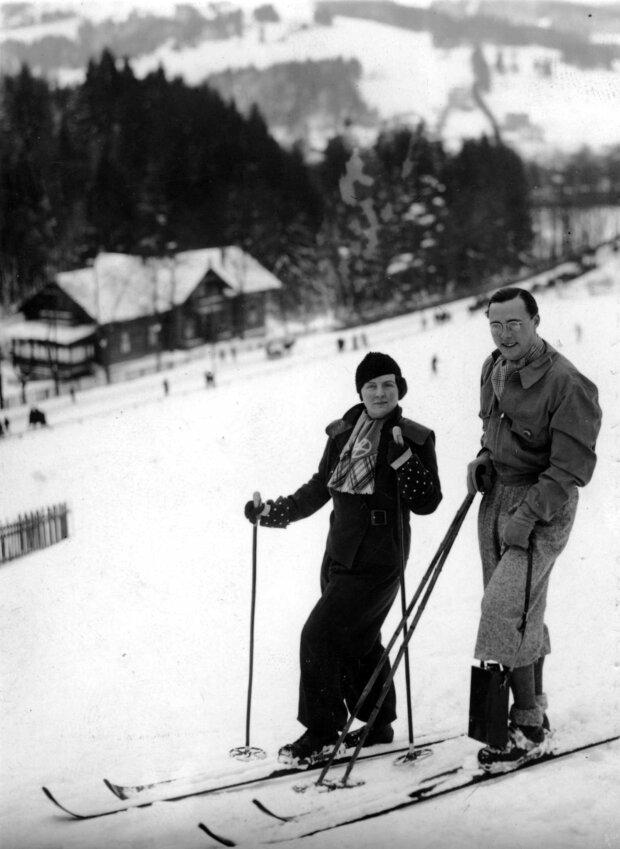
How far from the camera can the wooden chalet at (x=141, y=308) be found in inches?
159

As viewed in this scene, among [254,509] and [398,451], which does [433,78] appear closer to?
[398,451]

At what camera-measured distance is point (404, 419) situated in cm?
→ 333

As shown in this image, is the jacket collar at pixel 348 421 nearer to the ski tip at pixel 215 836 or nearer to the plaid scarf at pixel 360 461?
the plaid scarf at pixel 360 461

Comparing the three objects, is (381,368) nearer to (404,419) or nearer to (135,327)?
(404,419)

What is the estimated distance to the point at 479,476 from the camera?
3232 mm

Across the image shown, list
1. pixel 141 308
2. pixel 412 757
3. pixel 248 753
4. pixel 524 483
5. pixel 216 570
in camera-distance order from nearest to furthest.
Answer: pixel 524 483
pixel 412 757
pixel 248 753
pixel 216 570
pixel 141 308

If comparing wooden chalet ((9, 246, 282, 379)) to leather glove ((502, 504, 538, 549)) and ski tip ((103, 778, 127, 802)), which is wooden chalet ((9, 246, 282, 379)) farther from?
ski tip ((103, 778, 127, 802))

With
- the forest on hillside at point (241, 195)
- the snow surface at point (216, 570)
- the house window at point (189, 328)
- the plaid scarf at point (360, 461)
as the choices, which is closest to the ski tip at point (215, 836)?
the snow surface at point (216, 570)

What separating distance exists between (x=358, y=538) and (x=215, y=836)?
113 centimetres

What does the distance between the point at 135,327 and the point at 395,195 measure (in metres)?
1.28

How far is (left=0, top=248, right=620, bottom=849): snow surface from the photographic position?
3.64 m

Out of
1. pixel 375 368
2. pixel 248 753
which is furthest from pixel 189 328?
pixel 248 753

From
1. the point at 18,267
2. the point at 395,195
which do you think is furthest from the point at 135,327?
the point at 395,195

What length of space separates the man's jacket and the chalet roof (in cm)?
138
